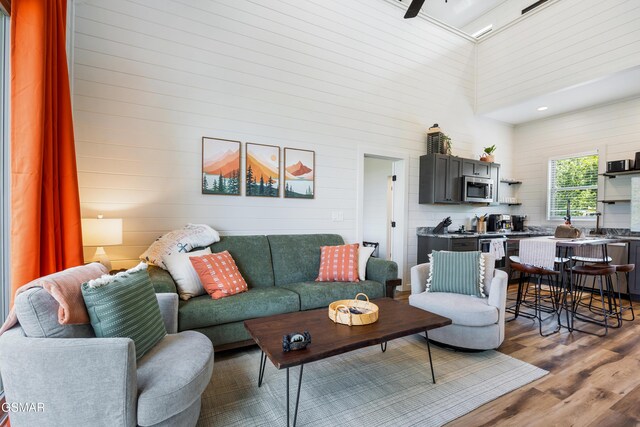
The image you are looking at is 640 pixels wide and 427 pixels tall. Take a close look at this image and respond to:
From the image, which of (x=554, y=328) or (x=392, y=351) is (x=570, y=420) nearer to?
(x=392, y=351)

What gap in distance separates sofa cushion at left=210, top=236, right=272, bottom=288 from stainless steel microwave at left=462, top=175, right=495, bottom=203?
3.74m

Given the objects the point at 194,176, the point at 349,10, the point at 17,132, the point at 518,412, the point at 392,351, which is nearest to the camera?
the point at 17,132

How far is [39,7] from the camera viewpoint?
6.04 feet

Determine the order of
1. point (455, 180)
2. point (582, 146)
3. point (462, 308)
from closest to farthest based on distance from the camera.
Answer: point (462, 308) → point (455, 180) → point (582, 146)

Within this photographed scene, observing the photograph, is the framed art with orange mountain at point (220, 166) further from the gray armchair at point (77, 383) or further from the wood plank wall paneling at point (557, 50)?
the wood plank wall paneling at point (557, 50)

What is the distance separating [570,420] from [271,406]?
1842 mm

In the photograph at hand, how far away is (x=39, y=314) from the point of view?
4.31ft

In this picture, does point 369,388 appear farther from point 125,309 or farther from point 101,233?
point 101,233

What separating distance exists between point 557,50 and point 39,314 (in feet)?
21.9

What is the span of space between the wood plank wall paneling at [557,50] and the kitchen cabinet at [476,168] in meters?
1.08

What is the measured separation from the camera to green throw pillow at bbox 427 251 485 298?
2.94 meters

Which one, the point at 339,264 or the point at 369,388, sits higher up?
the point at 339,264

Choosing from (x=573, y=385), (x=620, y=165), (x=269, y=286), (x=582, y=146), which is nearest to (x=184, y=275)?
(x=269, y=286)

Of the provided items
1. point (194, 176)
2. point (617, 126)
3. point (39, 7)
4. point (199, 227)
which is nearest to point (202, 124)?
point (194, 176)
